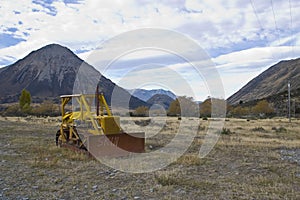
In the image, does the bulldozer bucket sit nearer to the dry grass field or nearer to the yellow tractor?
the yellow tractor

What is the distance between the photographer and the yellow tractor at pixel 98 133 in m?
10.5

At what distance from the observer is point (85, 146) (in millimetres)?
10812

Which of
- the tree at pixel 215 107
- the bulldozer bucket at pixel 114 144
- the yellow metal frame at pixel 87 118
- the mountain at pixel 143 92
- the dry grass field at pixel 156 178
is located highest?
the tree at pixel 215 107

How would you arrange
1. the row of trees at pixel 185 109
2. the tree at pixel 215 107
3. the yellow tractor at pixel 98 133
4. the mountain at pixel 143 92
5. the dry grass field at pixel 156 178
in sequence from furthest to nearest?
the tree at pixel 215 107 → the row of trees at pixel 185 109 → the mountain at pixel 143 92 → the yellow tractor at pixel 98 133 → the dry grass field at pixel 156 178

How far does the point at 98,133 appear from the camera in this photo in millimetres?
10758

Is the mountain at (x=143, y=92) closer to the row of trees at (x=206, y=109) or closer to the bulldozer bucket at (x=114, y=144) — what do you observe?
the bulldozer bucket at (x=114, y=144)

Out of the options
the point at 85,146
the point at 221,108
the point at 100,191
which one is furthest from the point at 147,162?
the point at 221,108

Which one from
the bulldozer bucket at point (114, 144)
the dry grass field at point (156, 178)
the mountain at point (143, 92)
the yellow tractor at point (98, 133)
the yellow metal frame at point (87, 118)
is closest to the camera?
the dry grass field at point (156, 178)

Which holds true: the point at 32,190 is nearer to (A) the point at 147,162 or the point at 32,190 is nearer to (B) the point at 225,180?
(A) the point at 147,162

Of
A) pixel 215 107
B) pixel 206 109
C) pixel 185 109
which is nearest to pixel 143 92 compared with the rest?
pixel 185 109

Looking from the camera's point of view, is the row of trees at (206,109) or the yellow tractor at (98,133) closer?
the yellow tractor at (98,133)

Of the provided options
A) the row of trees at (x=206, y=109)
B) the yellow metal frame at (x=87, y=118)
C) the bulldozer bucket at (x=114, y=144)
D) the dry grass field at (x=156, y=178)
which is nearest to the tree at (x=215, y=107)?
the row of trees at (x=206, y=109)

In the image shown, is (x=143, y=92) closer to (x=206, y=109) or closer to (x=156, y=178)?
(x=156, y=178)

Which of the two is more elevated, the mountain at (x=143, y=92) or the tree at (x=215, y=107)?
the tree at (x=215, y=107)
